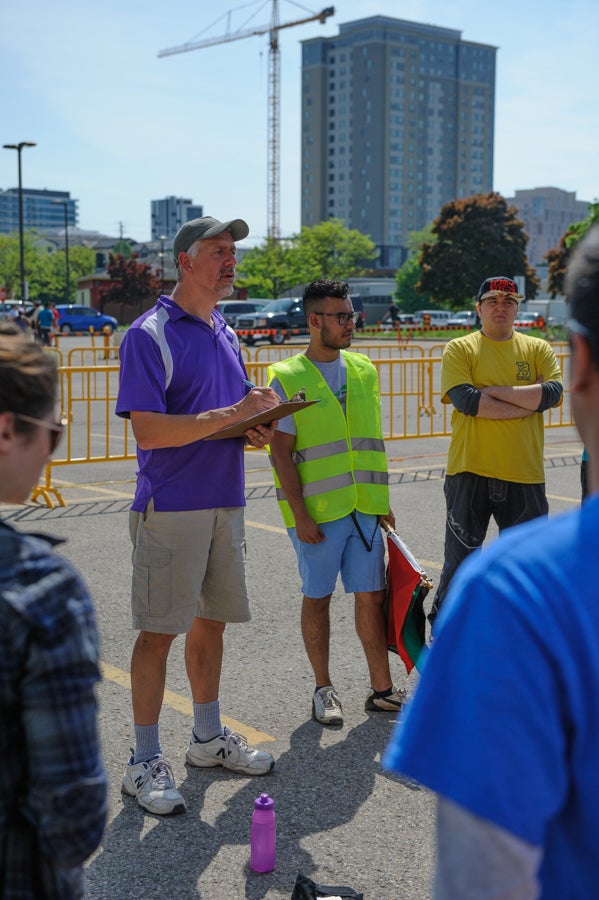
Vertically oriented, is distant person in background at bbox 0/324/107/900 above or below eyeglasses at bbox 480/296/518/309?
below

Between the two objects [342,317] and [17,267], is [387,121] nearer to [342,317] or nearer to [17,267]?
[17,267]

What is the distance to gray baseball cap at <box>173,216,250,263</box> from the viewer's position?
4.20 m

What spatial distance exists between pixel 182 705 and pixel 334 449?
1.45 m

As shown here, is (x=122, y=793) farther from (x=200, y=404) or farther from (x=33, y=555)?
(x=33, y=555)

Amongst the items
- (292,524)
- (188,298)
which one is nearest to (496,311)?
(292,524)

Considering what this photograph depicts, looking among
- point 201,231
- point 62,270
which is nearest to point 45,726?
point 201,231

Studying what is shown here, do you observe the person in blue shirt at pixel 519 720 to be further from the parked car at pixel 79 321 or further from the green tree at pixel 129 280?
the green tree at pixel 129 280

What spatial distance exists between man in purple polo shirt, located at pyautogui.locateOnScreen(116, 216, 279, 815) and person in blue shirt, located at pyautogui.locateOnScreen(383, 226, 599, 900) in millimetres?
2889

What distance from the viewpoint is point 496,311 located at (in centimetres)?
546

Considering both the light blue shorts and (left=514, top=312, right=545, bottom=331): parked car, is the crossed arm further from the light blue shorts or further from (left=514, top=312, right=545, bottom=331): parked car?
(left=514, top=312, right=545, bottom=331): parked car

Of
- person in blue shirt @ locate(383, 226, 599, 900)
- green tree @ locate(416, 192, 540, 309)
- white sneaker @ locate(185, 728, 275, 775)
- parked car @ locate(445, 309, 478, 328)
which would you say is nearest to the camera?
person in blue shirt @ locate(383, 226, 599, 900)

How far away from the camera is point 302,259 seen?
80562mm

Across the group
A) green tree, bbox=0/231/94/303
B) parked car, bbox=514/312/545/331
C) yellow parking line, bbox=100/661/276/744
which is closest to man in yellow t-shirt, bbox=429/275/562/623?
yellow parking line, bbox=100/661/276/744

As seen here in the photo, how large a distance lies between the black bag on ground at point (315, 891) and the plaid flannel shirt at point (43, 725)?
1.65 metres
